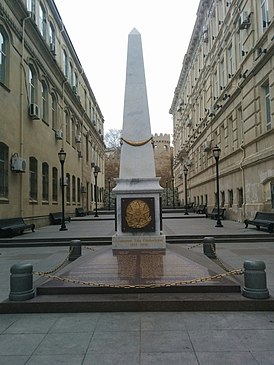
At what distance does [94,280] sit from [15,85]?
14.6 m

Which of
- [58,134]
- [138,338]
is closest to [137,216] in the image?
[138,338]

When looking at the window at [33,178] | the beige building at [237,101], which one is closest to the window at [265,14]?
the beige building at [237,101]

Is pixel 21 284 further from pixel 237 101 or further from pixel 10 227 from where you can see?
pixel 237 101

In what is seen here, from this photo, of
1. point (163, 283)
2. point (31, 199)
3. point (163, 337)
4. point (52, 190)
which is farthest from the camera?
point (52, 190)

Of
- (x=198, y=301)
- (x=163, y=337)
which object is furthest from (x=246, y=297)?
(x=163, y=337)

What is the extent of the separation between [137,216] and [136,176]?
1.33 metres

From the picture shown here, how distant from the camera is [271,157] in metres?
16.4

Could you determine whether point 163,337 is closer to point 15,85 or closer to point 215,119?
point 15,85

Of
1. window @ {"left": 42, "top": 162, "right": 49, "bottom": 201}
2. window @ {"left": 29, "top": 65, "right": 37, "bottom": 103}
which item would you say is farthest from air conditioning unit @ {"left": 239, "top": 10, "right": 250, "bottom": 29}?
window @ {"left": 42, "top": 162, "right": 49, "bottom": 201}

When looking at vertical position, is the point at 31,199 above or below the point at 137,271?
above

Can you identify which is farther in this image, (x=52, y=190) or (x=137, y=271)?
(x=52, y=190)

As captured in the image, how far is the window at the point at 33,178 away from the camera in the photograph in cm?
2111

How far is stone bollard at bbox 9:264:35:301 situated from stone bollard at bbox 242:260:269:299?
3489 mm

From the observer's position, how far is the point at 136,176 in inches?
432
